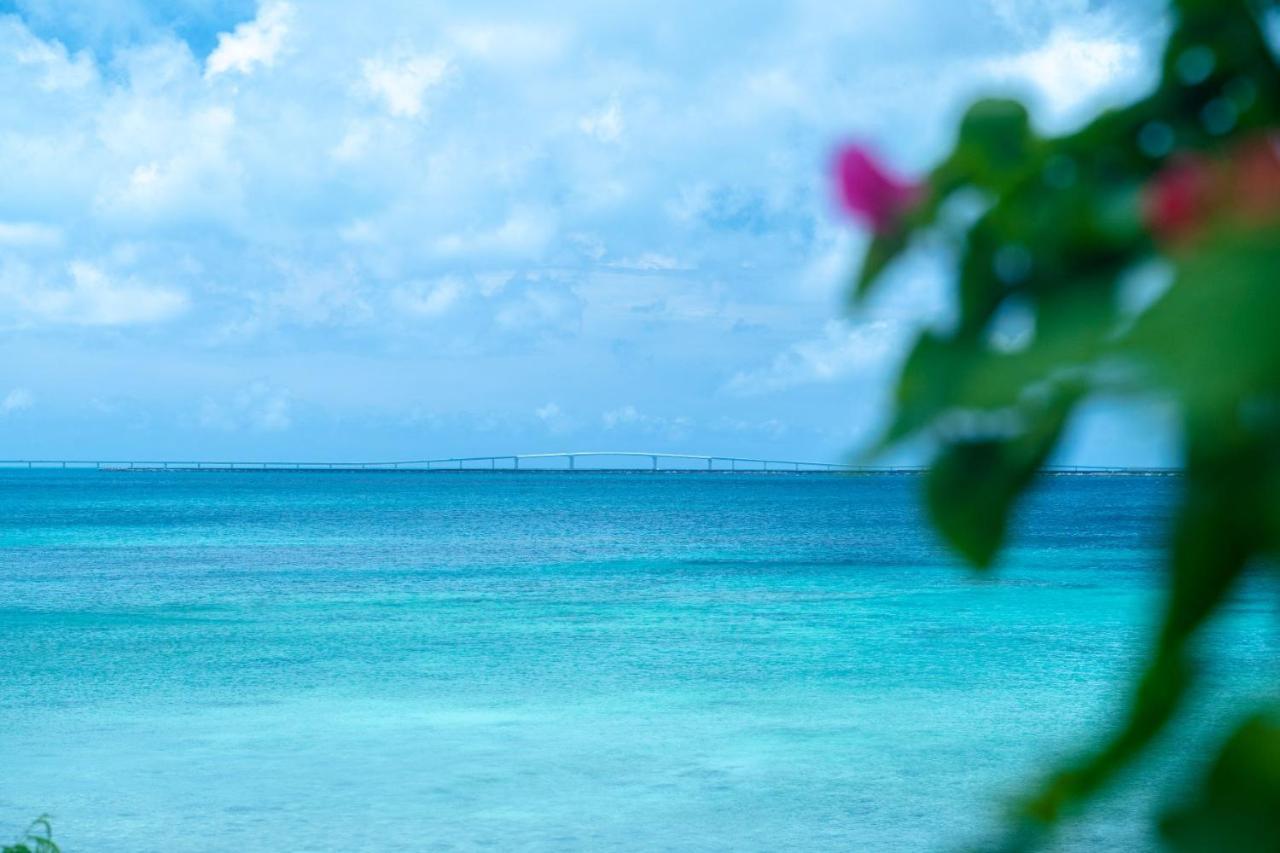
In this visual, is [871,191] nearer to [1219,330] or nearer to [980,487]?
[980,487]

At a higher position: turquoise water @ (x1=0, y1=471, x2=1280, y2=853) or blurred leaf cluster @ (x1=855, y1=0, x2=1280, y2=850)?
blurred leaf cluster @ (x1=855, y1=0, x2=1280, y2=850)

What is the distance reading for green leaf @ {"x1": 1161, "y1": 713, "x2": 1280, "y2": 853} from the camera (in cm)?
57

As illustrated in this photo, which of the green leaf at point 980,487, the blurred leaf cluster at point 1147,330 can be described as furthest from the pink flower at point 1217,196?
the green leaf at point 980,487

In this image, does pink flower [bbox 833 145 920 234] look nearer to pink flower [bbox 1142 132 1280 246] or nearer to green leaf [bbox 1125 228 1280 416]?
pink flower [bbox 1142 132 1280 246]

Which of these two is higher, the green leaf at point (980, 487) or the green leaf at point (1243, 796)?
the green leaf at point (980, 487)

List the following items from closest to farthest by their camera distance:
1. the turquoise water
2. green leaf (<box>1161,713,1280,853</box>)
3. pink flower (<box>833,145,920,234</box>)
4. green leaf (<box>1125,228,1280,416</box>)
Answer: green leaf (<box>1125,228,1280,416</box>)
green leaf (<box>1161,713,1280,853</box>)
pink flower (<box>833,145,920,234</box>)
the turquoise water

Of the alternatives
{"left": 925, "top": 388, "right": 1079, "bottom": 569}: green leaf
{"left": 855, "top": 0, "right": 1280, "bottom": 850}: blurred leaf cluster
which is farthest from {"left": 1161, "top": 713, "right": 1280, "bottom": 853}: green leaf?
{"left": 925, "top": 388, "right": 1079, "bottom": 569}: green leaf

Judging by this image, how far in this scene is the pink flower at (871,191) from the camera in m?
0.73

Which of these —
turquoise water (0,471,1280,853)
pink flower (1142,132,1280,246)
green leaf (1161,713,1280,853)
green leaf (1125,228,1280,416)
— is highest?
pink flower (1142,132,1280,246)

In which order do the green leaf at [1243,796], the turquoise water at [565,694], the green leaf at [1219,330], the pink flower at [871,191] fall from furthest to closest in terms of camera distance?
the turquoise water at [565,694] < the pink flower at [871,191] < the green leaf at [1243,796] < the green leaf at [1219,330]

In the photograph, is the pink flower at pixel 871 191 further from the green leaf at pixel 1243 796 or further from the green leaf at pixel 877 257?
the green leaf at pixel 1243 796

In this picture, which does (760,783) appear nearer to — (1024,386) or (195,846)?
(195,846)

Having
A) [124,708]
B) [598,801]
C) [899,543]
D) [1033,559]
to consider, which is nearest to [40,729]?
[124,708]

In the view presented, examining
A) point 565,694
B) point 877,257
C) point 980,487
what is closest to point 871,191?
point 877,257
